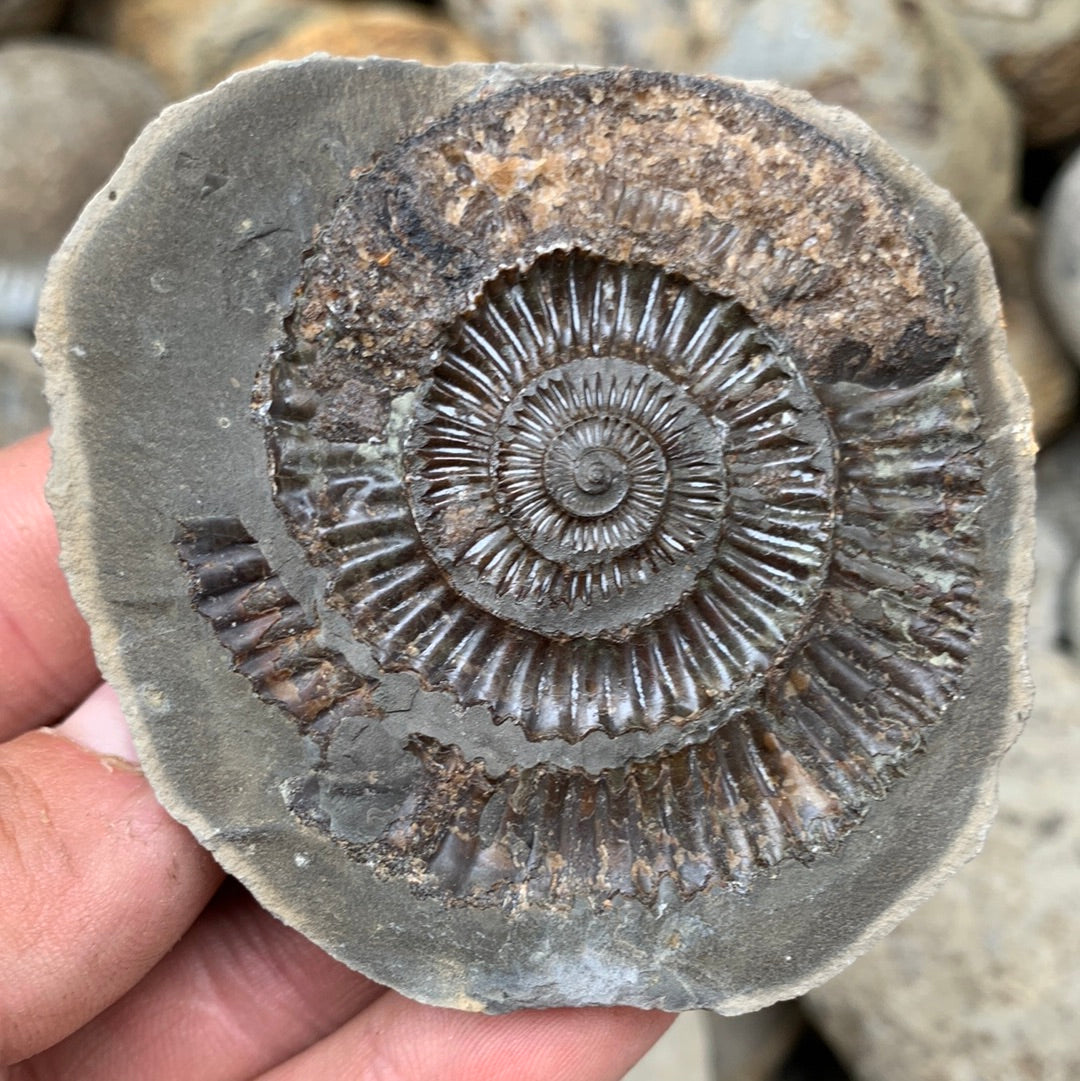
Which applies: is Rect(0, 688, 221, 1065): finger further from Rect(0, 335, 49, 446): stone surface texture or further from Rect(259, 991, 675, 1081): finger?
Rect(0, 335, 49, 446): stone surface texture

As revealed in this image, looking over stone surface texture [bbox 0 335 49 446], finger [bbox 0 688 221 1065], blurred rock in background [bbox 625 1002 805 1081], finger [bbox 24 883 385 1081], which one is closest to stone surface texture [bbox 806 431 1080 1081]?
blurred rock in background [bbox 625 1002 805 1081]

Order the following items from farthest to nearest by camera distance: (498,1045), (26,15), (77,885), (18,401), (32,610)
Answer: (26,15) → (18,401) → (32,610) → (498,1045) → (77,885)

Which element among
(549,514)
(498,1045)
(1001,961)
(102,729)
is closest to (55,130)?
(102,729)

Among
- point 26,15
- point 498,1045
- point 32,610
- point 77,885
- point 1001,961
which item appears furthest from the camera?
point 26,15

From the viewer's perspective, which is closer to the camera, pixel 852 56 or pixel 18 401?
pixel 852 56

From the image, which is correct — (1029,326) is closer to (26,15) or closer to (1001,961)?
(1001,961)

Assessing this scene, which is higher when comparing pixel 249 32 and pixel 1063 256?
pixel 249 32
